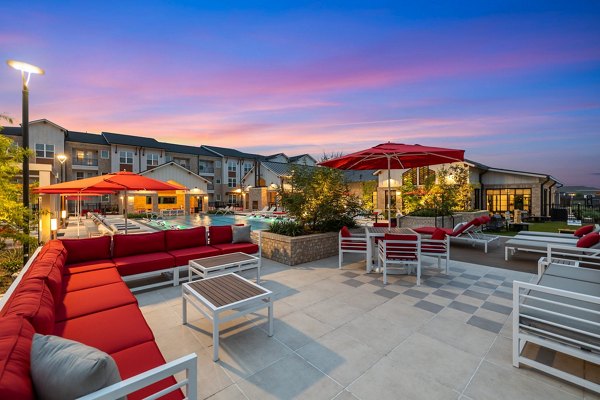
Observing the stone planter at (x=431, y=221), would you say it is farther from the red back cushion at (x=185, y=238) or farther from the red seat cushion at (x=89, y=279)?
the red seat cushion at (x=89, y=279)

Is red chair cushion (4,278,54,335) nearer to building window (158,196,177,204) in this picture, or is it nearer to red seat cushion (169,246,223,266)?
red seat cushion (169,246,223,266)

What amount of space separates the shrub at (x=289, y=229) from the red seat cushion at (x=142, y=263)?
3196mm

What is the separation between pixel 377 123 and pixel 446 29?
9.36m

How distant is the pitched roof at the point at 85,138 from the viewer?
3055cm

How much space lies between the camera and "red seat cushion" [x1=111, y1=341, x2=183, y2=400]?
1863 millimetres

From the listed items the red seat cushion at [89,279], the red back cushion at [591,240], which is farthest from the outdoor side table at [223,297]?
the red back cushion at [591,240]

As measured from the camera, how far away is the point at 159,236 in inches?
243

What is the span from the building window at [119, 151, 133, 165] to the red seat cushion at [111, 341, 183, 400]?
124 ft

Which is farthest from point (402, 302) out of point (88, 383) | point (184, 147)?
point (184, 147)

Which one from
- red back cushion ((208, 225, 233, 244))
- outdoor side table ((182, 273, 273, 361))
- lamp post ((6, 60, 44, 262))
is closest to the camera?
outdoor side table ((182, 273, 273, 361))

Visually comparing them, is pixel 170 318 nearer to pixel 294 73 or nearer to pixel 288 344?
pixel 288 344

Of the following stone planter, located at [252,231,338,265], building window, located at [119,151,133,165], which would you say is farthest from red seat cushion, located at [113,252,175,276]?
building window, located at [119,151,133,165]

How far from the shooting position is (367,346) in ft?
10.8

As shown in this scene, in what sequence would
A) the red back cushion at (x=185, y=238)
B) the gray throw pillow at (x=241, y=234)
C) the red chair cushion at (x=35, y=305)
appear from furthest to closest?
the gray throw pillow at (x=241, y=234)
the red back cushion at (x=185, y=238)
the red chair cushion at (x=35, y=305)
